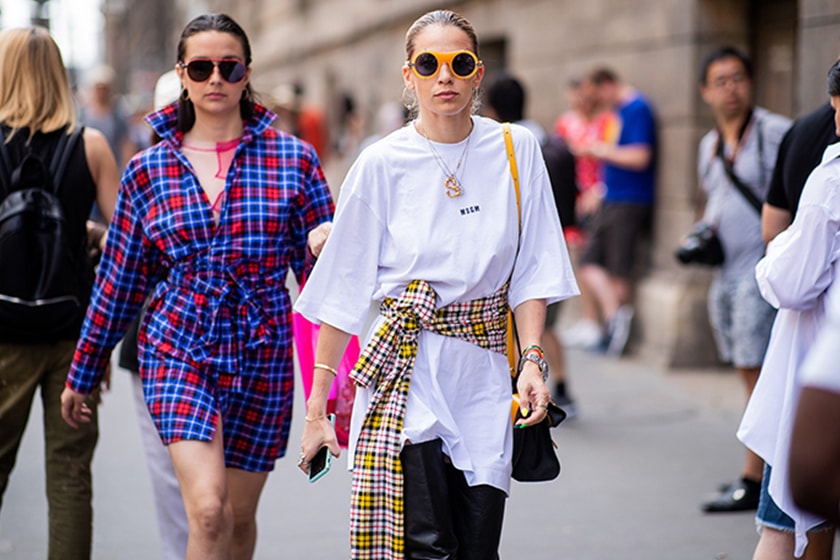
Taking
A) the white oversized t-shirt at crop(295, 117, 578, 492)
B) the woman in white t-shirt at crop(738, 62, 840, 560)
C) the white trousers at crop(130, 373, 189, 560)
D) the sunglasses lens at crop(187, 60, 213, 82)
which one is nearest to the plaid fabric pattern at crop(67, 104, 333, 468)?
the sunglasses lens at crop(187, 60, 213, 82)

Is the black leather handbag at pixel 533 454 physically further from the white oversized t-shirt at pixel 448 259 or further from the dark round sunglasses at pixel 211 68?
the dark round sunglasses at pixel 211 68

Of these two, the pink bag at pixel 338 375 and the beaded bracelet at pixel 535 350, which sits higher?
the beaded bracelet at pixel 535 350

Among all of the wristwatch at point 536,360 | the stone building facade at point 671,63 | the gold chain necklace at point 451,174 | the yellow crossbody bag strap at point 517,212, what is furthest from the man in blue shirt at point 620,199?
the wristwatch at point 536,360

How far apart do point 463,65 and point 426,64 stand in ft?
0.32

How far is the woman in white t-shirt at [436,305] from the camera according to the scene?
3387mm

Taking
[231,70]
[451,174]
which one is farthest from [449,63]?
[231,70]

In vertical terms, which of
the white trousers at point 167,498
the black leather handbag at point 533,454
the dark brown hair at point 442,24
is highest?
the dark brown hair at point 442,24

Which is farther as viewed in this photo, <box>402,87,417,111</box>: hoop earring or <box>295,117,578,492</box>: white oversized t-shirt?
<box>402,87,417,111</box>: hoop earring

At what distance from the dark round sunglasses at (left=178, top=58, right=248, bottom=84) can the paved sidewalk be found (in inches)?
84.3

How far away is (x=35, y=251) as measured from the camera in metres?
4.54

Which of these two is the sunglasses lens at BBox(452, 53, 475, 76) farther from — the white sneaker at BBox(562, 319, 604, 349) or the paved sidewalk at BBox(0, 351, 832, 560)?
the white sneaker at BBox(562, 319, 604, 349)

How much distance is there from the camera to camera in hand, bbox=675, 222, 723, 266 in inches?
252

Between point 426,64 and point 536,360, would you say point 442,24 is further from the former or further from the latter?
point 536,360

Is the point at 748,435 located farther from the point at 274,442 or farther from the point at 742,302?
the point at 742,302
